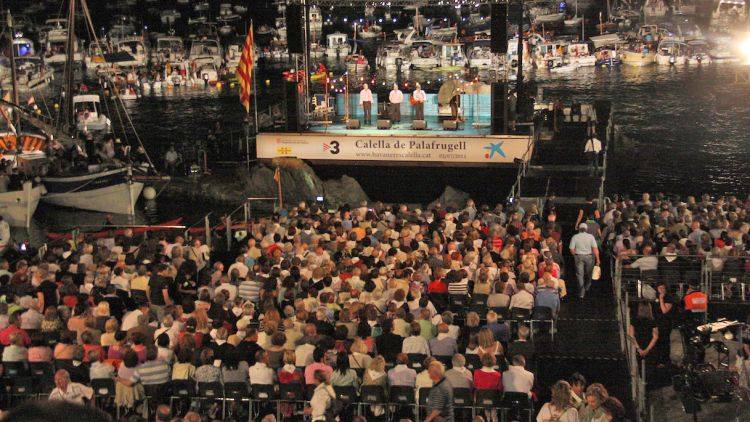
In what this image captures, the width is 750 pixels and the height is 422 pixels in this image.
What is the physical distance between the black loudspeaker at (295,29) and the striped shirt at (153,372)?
58.7ft

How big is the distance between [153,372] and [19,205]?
18.8 metres

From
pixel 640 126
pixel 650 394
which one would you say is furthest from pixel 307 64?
pixel 640 126

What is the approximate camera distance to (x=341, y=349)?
505 inches

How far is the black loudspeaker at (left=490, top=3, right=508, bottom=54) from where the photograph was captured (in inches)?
1161

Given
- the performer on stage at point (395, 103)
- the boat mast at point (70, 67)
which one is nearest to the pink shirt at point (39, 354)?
the performer on stage at point (395, 103)

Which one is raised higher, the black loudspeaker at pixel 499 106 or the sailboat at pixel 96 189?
the black loudspeaker at pixel 499 106

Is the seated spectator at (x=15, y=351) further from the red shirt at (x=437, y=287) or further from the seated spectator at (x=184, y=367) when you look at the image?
the red shirt at (x=437, y=287)

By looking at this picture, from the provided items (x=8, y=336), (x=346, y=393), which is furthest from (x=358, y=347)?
(x=8, y=336)

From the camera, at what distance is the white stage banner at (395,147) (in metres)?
29.2

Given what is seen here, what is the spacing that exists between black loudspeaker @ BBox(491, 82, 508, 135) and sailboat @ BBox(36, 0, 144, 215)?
1004 centimetres

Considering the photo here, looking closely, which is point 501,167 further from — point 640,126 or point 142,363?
point 640,126

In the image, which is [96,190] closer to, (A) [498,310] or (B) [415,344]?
(A) [498,310]

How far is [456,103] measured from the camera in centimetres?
3100

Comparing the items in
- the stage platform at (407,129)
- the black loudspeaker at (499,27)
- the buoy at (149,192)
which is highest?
the black loudspeaker at (499,27)
